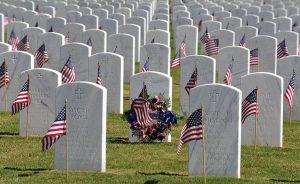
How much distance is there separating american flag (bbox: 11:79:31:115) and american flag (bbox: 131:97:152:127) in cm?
176

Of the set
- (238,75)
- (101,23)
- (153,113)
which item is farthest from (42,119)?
(101,23)

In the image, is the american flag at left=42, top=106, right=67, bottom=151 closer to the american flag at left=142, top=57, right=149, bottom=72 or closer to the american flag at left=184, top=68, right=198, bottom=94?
the american flag at left=184, top=68, right=198, bottom=94

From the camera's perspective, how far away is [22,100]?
16.3m

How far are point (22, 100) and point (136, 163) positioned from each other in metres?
2.54

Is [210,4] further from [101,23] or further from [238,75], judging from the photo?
[238,75]

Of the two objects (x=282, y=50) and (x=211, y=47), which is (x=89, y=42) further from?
(x=282, y=50)

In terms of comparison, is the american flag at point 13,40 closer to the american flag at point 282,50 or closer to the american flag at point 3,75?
the american flag at point 3,75

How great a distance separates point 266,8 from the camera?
35.2 metres

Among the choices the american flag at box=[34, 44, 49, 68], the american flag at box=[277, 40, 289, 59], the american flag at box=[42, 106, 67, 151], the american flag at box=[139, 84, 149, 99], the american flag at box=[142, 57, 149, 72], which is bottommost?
the american flag at box=[42, 106, 67, 151]

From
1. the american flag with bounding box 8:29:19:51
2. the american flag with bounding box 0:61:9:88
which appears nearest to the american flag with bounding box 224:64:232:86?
the american flag with bounding box 0:61:9:88

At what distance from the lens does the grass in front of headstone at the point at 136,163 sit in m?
13.7

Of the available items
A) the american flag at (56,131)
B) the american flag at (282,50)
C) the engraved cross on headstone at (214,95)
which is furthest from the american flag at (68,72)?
the american flag at (282,50)

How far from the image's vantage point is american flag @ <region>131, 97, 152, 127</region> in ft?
53.1

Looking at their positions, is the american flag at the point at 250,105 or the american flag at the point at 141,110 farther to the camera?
the american flag at the point at 141,110
